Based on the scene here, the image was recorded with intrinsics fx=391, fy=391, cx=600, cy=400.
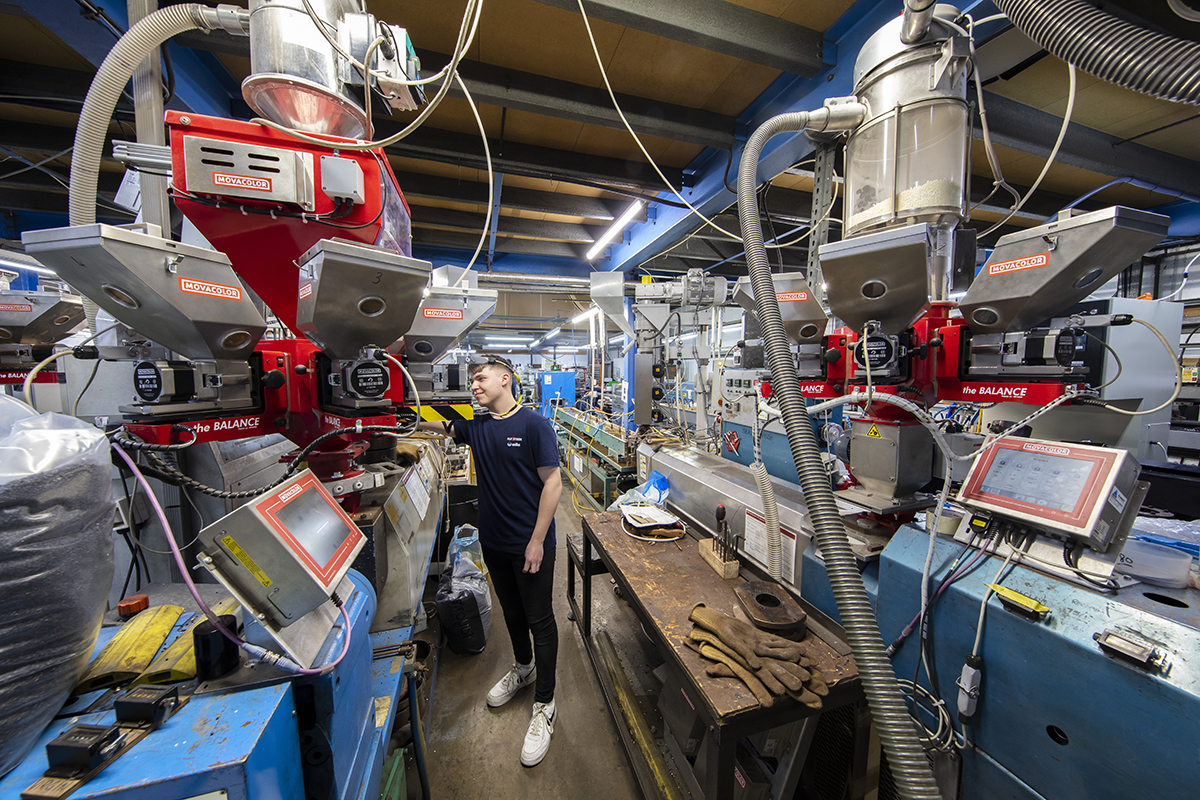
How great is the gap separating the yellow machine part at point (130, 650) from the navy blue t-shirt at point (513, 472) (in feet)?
3.73

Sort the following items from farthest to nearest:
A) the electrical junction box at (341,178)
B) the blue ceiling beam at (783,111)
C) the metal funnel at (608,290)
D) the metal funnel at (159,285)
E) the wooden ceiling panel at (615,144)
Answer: the metal funnel at (608,290) → the wooden ceiling panel at (615,144) → the blue ceiling beam at (783,111) → the electrical junction box at (341,178) → the metal funnel at (159,285)

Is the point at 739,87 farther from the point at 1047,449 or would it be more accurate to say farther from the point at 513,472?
the point at 513,472

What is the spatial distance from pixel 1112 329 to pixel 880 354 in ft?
7.35

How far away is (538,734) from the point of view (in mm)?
1797

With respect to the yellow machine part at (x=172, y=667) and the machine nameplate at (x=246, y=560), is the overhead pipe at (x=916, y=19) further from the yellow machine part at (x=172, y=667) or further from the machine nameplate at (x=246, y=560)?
the yellow machine part at (x=172, y=667)

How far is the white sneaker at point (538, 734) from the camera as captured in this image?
173 cm

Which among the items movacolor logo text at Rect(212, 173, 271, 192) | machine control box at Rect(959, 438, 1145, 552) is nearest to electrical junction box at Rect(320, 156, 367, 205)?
movacolor logo text at Rect(212, 173, 271, 192)

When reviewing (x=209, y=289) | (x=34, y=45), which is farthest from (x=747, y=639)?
(x=34, y=45)

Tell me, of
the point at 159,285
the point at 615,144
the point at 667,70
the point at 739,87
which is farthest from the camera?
the point at 615,144

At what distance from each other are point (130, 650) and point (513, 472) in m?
1.25

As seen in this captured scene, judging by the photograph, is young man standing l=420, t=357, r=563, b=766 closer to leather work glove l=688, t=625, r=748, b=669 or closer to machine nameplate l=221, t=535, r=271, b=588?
leather work glove l=688, t=625, r=748, b=669

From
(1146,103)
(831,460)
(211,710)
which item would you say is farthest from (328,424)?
(1146,103)

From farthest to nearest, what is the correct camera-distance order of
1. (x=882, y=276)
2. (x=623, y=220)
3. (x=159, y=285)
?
(x=623, y=220)
(x=882, y=276)
(x=159, y=285)

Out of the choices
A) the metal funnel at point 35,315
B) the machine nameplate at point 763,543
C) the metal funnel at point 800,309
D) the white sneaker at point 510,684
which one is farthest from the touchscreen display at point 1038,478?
the metal funnel at point 35,315
